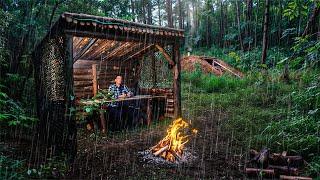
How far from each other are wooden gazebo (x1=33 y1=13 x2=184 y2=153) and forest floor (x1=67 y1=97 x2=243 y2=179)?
1017 mm

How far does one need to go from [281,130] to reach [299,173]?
2.73 metres

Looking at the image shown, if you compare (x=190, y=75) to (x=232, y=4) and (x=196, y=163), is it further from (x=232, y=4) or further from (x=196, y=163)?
(x=232, y=4)

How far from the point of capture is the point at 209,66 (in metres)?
24.8

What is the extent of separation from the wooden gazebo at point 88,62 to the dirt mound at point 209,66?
977 cm

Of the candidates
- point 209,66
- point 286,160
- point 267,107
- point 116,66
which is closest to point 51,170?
point 286,160

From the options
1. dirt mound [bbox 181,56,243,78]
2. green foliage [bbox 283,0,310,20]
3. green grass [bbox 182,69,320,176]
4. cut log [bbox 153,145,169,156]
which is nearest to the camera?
cut log [bbox 153,145,169,156]

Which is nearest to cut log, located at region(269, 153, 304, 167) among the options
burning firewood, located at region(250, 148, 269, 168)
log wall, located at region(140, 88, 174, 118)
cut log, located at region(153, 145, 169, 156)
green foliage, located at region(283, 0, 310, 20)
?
burning firewood, located at region(250, 148, 269, 168)

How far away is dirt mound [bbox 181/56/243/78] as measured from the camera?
78.7 ft

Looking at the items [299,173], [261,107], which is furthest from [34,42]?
[299,173]

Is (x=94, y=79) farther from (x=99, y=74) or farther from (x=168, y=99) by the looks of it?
(x=168, y=99)

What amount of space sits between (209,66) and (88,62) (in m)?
14.1

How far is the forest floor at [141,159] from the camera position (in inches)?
261

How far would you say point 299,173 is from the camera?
6.54 metres

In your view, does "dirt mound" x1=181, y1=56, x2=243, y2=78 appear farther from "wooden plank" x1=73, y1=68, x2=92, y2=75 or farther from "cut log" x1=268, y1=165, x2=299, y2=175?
"cut log" x1=268, y1=165, x2=299, y2=175
